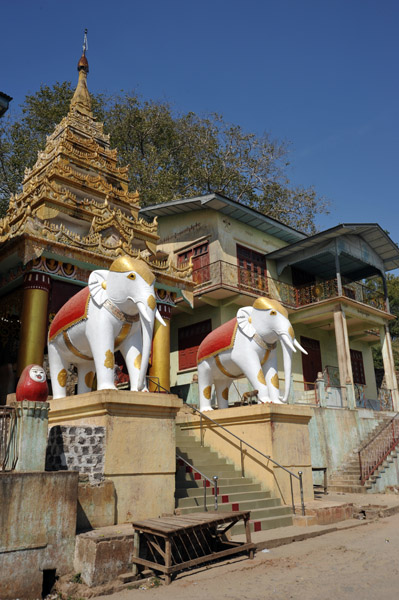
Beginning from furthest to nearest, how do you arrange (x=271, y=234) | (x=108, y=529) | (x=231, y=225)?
(x=271, y=234), (x=231, y=225), (x=108, y=529)

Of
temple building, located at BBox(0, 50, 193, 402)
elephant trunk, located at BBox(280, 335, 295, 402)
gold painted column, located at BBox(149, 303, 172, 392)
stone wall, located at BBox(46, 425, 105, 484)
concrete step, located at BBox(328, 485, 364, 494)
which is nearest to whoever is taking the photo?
stone wall, located at BBox(46, 425, 105, 484)

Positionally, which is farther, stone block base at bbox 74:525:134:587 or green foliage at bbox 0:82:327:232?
green foliage at bbox 0:82:327:232

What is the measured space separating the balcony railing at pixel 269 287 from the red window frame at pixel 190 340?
1.76m

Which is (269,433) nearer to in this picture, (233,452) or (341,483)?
(233,452)

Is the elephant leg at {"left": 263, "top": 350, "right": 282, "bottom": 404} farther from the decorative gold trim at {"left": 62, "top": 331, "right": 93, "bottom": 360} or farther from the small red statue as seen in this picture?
the small red statue

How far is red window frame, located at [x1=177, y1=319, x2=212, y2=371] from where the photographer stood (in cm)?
2040

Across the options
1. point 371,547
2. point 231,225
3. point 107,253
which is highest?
point 231,225

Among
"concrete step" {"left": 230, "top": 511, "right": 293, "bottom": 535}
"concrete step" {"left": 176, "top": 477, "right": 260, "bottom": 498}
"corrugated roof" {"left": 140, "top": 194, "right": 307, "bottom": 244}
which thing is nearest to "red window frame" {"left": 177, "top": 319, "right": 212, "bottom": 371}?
"corrugated roof" {"left": 140, "top": 194, "right": 307, "bottom": 244}

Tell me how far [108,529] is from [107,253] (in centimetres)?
889

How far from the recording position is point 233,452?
10156 mm

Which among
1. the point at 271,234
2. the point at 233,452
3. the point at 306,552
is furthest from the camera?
the point at 271,234

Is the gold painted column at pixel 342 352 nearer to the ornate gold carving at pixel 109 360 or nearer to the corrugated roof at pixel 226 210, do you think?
the corrugated roof at pixel 226 210

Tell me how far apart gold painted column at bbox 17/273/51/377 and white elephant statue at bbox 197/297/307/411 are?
4.24 m

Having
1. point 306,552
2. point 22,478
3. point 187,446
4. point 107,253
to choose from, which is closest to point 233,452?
point 187,446
